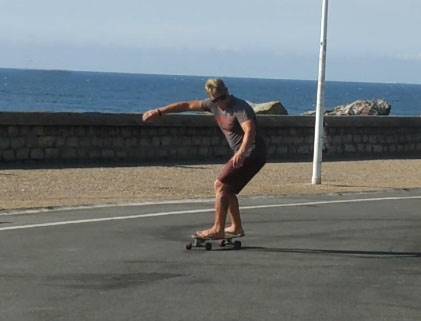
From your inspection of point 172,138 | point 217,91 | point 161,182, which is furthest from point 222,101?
point 172,138

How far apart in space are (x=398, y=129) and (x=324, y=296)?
2128 cm

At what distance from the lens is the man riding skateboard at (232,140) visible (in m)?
10.9

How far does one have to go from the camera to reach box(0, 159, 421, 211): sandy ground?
17703 mm

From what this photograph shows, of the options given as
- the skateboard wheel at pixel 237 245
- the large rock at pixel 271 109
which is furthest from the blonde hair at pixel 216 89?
the large rock at pixel 271 109

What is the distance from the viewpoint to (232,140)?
11.1 meters

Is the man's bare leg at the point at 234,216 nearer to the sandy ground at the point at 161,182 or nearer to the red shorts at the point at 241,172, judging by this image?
the red shorts at the point at 241,172

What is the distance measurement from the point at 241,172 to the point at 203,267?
131 cm

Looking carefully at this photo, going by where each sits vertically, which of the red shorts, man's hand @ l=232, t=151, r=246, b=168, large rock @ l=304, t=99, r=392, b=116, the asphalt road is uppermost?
large rock @ l=304, t=99, r=392, b=116

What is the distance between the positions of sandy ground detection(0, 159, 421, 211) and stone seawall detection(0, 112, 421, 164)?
0.89m

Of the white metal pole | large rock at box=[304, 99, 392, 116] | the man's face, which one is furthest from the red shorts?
large rock at box=[304, 99, 392, 116]

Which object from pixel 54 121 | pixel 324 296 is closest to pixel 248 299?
pixel 324 296

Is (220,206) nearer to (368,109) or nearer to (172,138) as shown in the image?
(172,138)

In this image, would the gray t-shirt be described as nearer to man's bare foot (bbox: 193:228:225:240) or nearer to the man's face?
the man's face

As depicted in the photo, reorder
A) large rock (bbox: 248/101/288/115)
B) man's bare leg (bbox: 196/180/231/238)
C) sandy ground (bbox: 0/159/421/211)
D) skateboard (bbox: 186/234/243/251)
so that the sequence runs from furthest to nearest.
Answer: large rock (bbox: 248/101/288/115)
sandy ground (bbox: 0/159/421/211)
skateboard (bbox: 186/234/243/251)
man's bare leg (bbox: 196/180/231/238)
